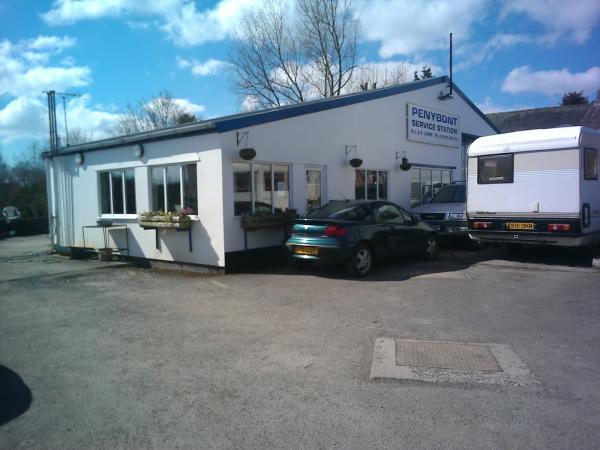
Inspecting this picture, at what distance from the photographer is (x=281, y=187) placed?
11336mm

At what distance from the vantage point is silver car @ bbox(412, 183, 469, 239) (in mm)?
12719

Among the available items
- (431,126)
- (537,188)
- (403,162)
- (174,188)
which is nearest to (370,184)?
(403,162)

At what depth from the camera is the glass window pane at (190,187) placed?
10461mm

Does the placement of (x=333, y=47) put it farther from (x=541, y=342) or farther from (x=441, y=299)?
(x=541, y=342)

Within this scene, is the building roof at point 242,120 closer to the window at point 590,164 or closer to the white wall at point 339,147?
the white wall at point 339,147

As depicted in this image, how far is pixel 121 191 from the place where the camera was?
1249cm

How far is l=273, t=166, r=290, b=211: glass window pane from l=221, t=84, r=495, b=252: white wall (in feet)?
0.53

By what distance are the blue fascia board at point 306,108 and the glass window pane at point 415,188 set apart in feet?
9.39

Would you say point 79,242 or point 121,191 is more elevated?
point 121,191

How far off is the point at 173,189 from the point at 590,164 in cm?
937

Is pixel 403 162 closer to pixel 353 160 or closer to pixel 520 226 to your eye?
pixel 353 160

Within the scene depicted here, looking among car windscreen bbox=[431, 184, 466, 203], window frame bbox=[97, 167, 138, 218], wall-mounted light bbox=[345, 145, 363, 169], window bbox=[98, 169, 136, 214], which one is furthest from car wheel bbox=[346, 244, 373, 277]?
window bbox=[98, 169, 136, 214]

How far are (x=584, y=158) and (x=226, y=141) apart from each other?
298 inches

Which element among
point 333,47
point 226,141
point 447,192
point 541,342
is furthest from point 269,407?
point 333,47
